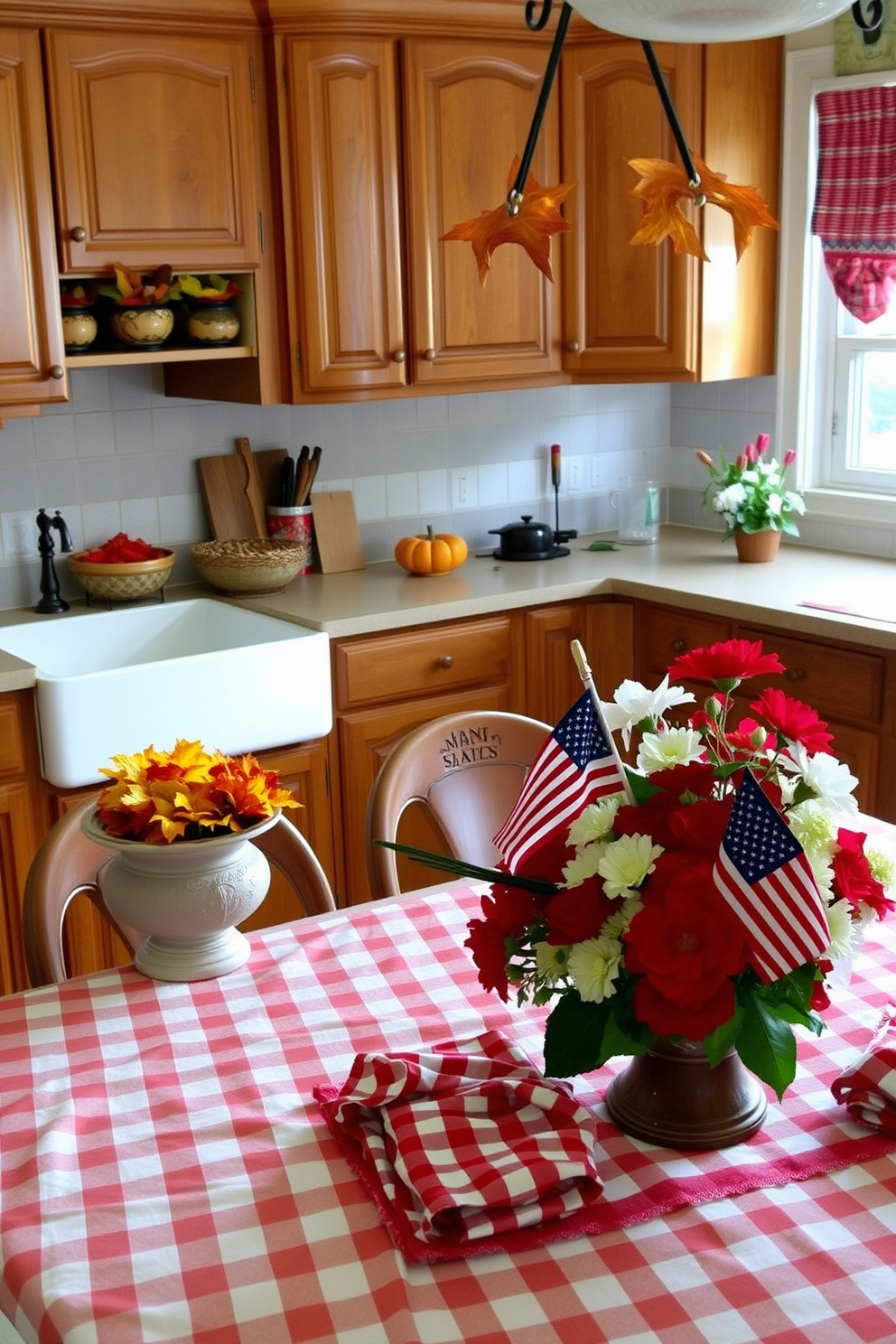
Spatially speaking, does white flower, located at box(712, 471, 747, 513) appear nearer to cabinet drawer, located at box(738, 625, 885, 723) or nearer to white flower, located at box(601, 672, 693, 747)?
cabinet drawer, located at box(738, 625, 885, 723)

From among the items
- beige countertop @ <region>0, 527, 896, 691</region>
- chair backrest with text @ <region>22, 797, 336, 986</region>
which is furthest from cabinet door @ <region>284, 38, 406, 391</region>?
chair backrest with text @ <region>22, 797, 336, 986</region>

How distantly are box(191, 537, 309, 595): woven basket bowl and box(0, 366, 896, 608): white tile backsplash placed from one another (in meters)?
0.18

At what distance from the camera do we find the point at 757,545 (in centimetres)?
370

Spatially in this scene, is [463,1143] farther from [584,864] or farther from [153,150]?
[153,150]

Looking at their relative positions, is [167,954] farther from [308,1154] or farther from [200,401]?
[200,401]

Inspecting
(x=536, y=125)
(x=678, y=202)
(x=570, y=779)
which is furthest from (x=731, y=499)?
(x=570, y=779)

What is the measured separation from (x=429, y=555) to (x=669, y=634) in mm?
611

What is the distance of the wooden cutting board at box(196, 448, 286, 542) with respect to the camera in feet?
11.8

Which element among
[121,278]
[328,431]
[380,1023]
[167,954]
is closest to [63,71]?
[121,278]

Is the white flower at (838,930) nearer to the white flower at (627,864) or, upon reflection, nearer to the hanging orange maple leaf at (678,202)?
the white flower at (627,864)

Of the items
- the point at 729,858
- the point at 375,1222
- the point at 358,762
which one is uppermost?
the point at 729,858

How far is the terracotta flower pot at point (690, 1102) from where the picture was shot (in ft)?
4.33

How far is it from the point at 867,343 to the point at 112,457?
1.91 meters

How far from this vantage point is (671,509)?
14.2 feet
